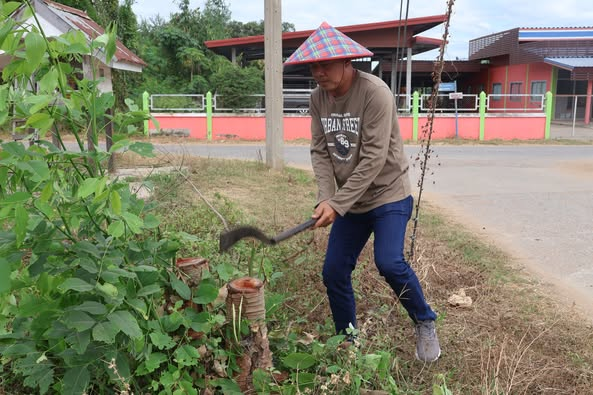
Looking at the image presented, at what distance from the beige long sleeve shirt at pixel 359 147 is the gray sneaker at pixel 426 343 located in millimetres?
679

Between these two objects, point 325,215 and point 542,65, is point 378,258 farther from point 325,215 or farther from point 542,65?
point 542,65

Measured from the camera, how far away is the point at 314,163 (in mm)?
3227

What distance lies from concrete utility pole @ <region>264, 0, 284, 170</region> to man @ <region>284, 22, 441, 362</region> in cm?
660

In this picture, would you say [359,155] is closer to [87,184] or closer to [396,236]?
[396,236]

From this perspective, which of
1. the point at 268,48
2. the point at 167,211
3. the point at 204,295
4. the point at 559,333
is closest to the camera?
the point at 204,295

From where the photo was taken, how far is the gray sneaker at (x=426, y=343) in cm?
291

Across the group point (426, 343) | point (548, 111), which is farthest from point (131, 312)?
point (548, 111)

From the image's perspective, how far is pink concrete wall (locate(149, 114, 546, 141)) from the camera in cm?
1995

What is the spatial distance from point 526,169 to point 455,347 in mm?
10174

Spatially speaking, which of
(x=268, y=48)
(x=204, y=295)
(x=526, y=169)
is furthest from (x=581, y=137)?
(x=204, y=295)

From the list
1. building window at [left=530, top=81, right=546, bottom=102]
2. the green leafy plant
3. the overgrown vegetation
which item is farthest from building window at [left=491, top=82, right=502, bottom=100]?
the green leafy plant

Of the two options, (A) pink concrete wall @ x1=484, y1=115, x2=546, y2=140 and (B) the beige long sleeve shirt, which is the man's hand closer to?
(B) the beige long sleeve shirt

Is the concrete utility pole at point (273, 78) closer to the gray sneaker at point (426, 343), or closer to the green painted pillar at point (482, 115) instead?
the gray sneaker at point (426, 343)

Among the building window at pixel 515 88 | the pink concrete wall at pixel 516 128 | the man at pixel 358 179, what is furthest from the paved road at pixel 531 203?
the building window at pixel 515 88
